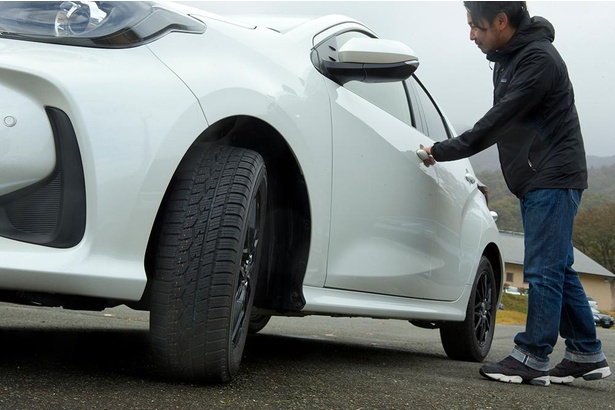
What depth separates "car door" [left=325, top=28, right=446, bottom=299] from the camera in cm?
315

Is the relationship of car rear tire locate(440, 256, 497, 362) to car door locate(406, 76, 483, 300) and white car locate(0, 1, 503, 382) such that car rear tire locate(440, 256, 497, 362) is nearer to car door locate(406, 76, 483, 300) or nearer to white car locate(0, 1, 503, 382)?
car door locate(406, 76, 483, 300)

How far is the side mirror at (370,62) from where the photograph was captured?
3.22m

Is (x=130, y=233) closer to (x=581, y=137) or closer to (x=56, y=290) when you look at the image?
(x=56, y=290)

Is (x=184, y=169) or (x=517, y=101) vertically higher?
(x=517, y=101)

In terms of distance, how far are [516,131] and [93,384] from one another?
7.07 feet

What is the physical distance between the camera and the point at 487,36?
12.4ft

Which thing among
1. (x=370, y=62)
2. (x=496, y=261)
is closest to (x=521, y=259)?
(x=496, y=261)

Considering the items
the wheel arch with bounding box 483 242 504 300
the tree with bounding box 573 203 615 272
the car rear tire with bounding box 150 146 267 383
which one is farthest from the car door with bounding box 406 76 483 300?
the tree with bounding box 573 203 615 272

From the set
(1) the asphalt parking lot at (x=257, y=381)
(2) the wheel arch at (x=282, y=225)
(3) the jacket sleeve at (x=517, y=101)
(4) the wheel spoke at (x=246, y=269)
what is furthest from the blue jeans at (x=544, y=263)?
(4) the wheel spoke at (x=246, y=269)

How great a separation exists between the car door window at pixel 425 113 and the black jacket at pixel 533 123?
52cm

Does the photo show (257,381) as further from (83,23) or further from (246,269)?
(83,23)

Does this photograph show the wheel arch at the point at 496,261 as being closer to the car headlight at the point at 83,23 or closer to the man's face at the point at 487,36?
the man's face at the point at 487,36

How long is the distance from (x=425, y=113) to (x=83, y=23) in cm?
239

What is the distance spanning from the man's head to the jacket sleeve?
0.51 feet
